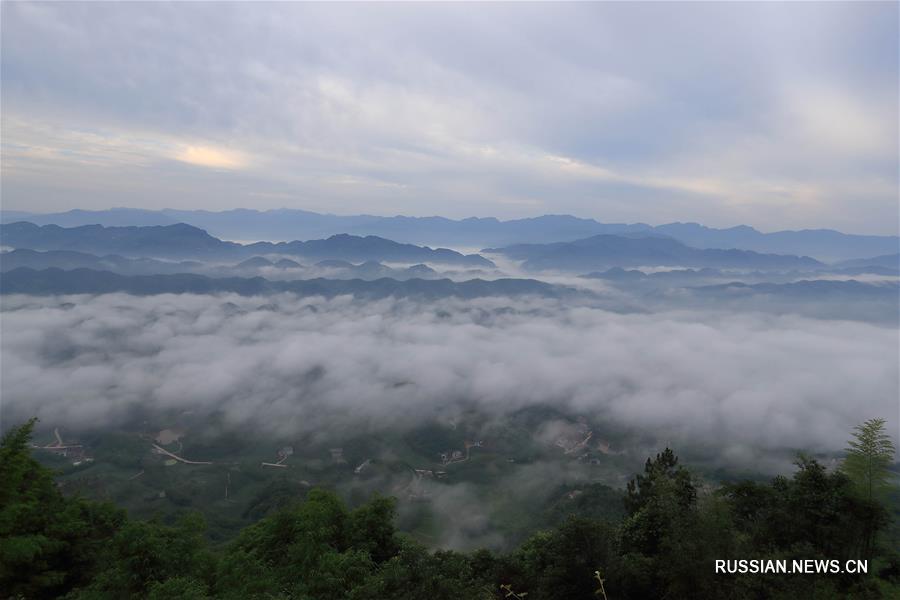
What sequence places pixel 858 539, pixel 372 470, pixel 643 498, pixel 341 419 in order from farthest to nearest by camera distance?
pixel 341 419 → pixel 372 470 → pixel 643 498 → pixel 858 539

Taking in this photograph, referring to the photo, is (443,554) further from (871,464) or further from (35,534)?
(871,464)

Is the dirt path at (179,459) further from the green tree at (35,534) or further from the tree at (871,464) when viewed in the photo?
the tree at (871,464)

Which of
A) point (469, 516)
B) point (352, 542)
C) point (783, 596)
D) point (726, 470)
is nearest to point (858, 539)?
point (783, 596)

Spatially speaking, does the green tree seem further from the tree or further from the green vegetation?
the tree

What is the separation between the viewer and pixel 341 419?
181250 millimetres

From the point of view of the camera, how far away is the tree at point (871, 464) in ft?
81.5

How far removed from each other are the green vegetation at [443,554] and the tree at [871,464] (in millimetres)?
189

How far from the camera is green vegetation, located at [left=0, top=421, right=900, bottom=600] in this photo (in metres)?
18.2

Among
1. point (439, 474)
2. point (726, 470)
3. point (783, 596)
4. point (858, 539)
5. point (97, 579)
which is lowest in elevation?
point (439, 474)

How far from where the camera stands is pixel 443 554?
26453 millimetres

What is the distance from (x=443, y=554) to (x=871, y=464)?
24316mm

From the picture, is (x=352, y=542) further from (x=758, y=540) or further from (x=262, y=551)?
(x=758, y=540)

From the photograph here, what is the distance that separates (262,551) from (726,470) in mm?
135279

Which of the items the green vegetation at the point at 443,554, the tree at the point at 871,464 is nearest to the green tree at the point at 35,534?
the green vegetation at the point at 443,554
